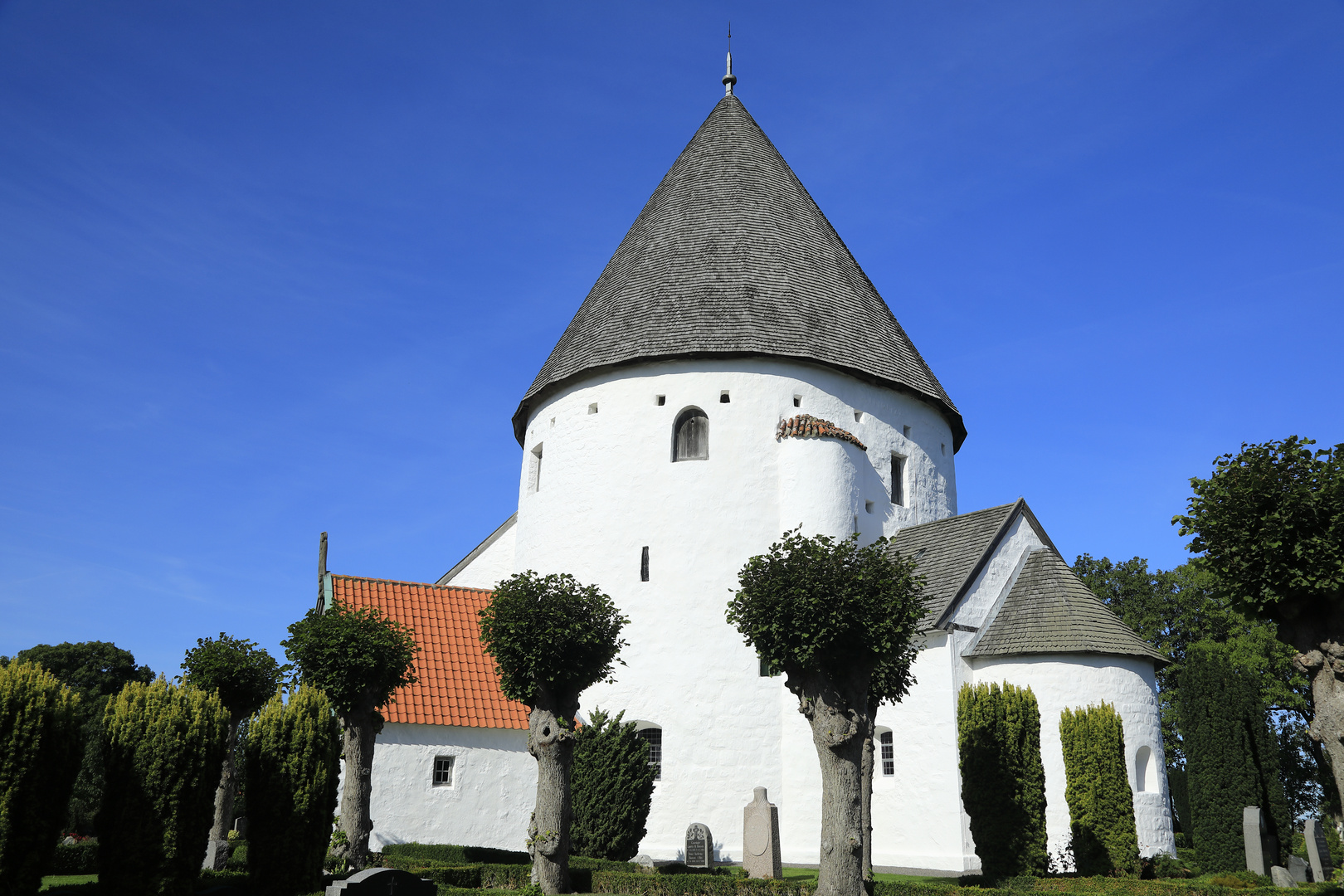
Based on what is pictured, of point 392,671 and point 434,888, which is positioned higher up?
point 392,671

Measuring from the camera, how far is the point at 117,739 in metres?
12.4

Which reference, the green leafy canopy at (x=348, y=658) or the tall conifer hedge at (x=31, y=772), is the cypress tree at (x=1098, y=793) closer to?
the green leafy canopy at (x=348, y=658)

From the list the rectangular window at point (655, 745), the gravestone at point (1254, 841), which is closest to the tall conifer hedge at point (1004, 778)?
the gravestone at point (1254, 841)

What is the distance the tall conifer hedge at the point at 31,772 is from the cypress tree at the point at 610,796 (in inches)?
345

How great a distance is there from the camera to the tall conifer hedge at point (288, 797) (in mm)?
13680

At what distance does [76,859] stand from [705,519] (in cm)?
1613

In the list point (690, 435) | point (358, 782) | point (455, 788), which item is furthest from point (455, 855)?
point (690, 435)

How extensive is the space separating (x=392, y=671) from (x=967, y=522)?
1298 cm

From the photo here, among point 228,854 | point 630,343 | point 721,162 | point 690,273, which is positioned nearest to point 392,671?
point 228,854

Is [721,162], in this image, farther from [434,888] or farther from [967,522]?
[434,888]

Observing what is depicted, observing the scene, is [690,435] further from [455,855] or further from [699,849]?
[455,855]

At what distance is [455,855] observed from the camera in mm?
19266

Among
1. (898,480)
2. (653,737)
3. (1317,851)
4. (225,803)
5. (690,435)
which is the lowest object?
(1317,851)

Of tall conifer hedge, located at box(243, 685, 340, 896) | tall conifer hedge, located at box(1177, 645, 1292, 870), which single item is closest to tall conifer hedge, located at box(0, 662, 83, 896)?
tall conifer hedge, located at box(243, 685, 340, 896)
